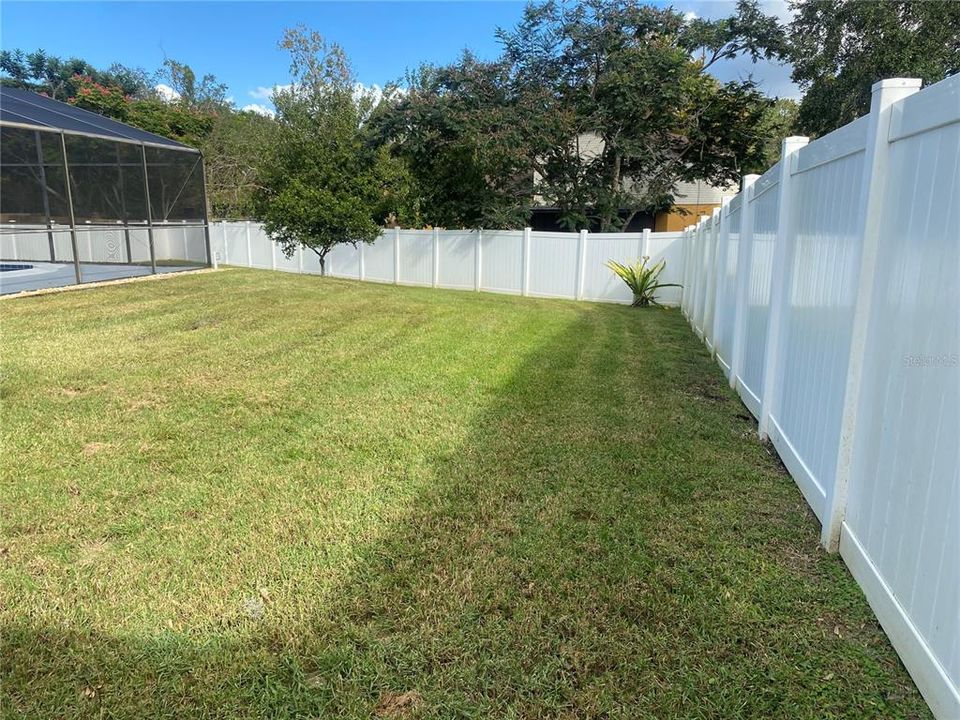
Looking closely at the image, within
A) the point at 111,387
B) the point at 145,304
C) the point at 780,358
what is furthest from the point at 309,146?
the point at 780,358

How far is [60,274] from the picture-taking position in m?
11.4

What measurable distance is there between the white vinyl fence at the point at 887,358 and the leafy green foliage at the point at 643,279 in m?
10.3

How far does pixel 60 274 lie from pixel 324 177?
20.8ft

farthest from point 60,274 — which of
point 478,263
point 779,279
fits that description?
point 779,279

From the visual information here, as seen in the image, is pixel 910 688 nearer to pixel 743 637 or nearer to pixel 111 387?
pixel 743 637

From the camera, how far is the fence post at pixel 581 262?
604 inches

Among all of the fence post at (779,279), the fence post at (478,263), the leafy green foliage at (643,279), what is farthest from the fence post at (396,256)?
the fence post at (779,279)

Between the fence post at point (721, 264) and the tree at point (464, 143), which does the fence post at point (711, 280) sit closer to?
the fence post at point (721, 264)

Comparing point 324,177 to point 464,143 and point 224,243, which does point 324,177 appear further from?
point 224,243

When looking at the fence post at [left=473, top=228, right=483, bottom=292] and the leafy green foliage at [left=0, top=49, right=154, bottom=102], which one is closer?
the fence post at [left=473, top=228, right=483, bottom=292]

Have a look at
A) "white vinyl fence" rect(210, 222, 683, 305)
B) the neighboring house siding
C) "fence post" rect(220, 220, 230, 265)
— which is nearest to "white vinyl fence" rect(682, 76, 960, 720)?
"white vinyl fence" rect(210, 222, 683, 305)

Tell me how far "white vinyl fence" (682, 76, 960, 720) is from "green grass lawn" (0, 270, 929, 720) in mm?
232

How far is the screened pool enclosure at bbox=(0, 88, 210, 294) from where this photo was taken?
38.9 feet

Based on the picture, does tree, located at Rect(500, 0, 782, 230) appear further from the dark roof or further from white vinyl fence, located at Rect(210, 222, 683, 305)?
the dark roof
